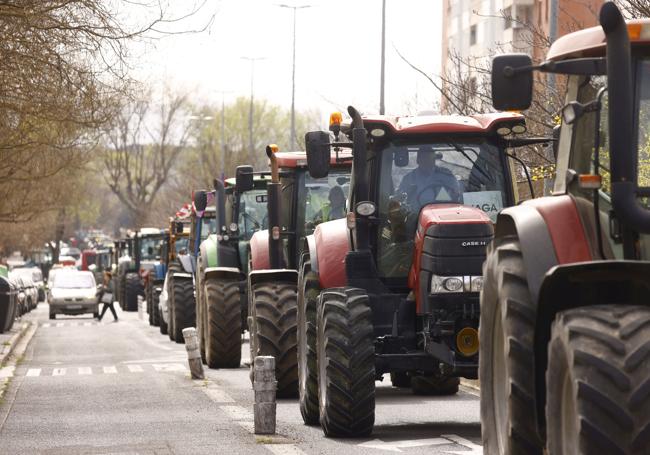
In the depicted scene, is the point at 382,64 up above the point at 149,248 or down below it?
above

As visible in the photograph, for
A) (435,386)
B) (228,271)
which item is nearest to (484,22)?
(228,271)

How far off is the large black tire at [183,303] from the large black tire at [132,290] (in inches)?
1092

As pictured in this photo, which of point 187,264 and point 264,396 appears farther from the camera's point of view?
point 187,264

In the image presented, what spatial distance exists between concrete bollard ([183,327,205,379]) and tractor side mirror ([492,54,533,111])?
41.3 ft

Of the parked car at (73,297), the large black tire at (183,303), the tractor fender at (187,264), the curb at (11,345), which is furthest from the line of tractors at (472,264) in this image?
the parked car at (73,297)

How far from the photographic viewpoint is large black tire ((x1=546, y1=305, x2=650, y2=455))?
22.1ft

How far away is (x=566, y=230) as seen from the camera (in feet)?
27.2

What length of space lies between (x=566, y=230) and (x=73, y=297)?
50.9m

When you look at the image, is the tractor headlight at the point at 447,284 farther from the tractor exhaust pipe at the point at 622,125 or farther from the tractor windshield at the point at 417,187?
the tractor exhaust pipe at the point at 622,125

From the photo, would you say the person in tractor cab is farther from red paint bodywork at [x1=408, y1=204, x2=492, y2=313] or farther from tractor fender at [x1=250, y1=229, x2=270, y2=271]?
red paint bodywork at [x1=408, y1=204, x2=492, y2=313]

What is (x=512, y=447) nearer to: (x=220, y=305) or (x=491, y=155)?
(x=491, y=155)

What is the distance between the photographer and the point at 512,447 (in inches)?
332

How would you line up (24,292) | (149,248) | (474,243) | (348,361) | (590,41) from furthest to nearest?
(24,292)
(149,248)
(474,243)
(348,361)
(590,41)

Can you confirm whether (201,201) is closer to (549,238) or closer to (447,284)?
(447,284)
